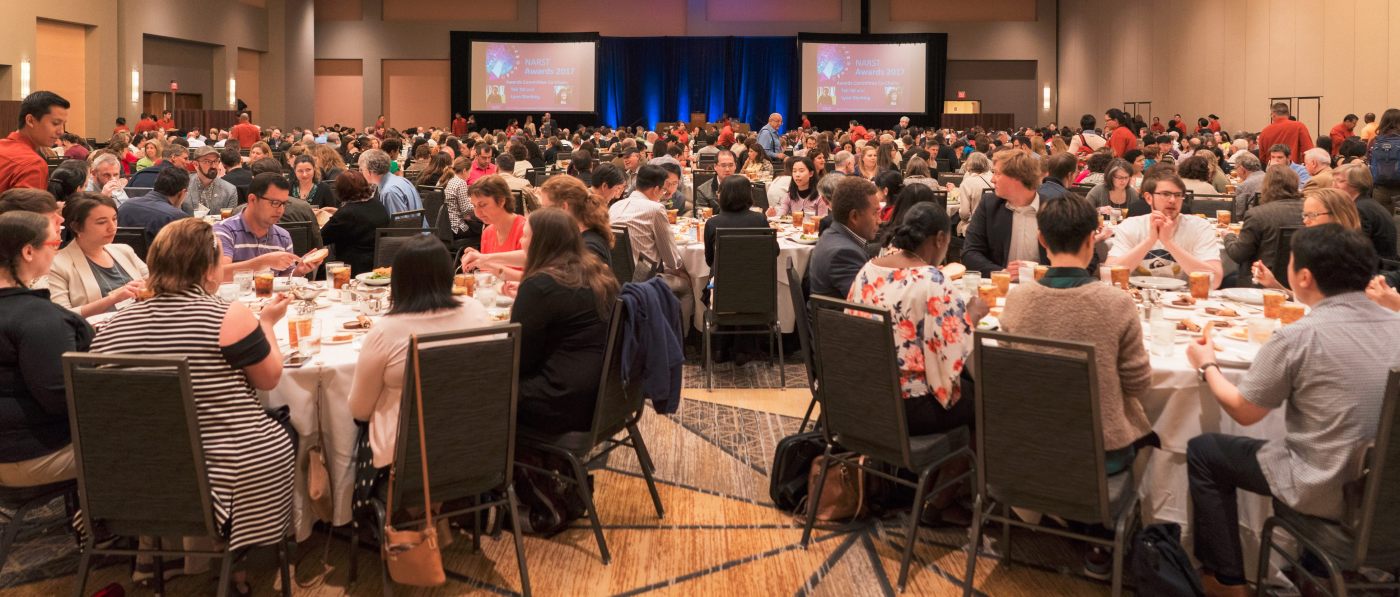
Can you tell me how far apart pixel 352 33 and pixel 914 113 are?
1401 cm

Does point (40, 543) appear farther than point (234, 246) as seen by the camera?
No

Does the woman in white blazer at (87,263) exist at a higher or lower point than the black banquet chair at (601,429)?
higher

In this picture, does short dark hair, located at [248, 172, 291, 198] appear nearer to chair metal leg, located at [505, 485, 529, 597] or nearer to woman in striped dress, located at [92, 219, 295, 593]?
woman in striped dress, located at [92, 219, 295, 593]

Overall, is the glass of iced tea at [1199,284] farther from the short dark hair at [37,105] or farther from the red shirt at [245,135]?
the red shirt at [245,135]

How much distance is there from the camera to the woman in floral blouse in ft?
12.3

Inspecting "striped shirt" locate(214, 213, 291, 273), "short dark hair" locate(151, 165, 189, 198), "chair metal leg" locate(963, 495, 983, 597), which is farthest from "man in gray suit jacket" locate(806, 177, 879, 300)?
"short dark hair" locate(151, 165, 189, 198)

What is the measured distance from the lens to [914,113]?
94.6 feet

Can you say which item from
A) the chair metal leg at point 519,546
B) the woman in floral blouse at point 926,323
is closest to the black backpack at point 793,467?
the woman in floral blouse at point 926,323

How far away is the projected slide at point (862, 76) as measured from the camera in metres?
28.5

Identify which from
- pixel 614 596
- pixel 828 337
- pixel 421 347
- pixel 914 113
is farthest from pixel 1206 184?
pixel 914 113

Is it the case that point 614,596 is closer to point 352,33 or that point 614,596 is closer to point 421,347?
point 421,347

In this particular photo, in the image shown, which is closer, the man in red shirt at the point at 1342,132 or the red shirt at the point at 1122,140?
the man in red shirt at the point at 1342,132

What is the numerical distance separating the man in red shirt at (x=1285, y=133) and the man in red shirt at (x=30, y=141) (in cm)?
1215

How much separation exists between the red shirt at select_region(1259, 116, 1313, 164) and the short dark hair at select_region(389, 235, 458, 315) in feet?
39.5
